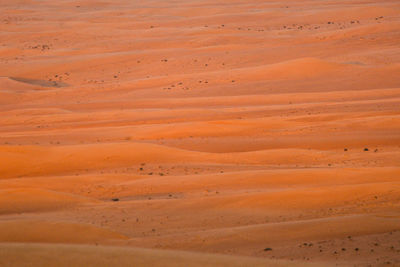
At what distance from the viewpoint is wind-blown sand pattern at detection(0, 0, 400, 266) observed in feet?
35.3

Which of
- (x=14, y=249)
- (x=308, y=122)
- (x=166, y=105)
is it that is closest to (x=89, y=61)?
(x=166, y=105)

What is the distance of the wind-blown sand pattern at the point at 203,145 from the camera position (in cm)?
1077

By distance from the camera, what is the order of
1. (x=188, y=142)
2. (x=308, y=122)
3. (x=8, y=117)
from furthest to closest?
(x=8, y=117) < (x=308, y=122) < (x=188, y=142)

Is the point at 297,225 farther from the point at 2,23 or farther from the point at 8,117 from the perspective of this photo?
the point at 2,23

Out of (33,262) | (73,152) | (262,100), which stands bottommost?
(33,262)

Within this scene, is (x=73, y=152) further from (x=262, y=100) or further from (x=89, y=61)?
(x=89, y=61)

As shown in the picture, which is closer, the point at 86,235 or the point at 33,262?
the point at 33,262

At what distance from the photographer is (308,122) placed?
24.6 metres

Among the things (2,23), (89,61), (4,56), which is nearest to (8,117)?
(89,61)

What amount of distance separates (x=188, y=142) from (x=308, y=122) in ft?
16.0

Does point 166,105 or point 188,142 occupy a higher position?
point 166,105

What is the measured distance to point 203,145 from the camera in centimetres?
2216

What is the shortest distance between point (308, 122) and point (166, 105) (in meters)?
9.36

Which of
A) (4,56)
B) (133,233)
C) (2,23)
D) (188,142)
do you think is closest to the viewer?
(133,233)
